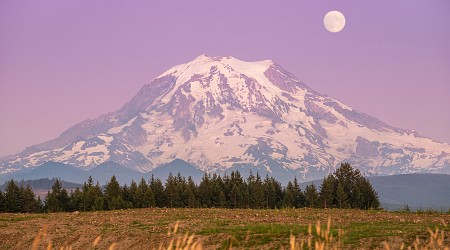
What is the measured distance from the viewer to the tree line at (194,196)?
9931 centimetres

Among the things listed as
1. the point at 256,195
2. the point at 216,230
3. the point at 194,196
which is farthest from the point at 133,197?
the point at 216,230

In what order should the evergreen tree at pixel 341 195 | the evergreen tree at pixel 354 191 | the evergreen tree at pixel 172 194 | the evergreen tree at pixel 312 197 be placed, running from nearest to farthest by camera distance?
the evergreen tree at pixel 341 195 → the evergreen tree at pixel 354 191 → the evergreen tree at pixel 312 197 → the evergreen tree at pixel 172 194

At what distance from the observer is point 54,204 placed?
339 ft

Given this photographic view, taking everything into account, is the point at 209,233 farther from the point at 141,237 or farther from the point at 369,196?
the point at 369,196

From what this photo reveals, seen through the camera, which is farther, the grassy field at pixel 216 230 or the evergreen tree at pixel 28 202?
the evergreen tree at pixel 28 202

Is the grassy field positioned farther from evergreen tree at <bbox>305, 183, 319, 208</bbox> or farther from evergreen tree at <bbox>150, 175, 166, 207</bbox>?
evergreen tree at <bbox>150, 175, 166, 207</bbox>

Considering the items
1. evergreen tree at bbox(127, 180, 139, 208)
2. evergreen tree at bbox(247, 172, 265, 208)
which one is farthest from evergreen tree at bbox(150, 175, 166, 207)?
evergreen tree at bbox(247, 172, 265, 208)

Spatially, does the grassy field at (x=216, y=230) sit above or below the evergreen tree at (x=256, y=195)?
below

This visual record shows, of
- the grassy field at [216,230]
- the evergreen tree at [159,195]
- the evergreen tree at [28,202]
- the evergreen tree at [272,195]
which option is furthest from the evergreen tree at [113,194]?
the grassy field at [216,230]

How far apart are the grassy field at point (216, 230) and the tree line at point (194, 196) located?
2066 inches

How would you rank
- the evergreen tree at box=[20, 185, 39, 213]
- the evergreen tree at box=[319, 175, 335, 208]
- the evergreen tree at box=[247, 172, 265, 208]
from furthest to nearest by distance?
the evergreen tree at box=[247, 172, 265, 208] → the evergreen tree at box=[20, 185, 39, 213] → the evergreen tree at box=[319, 175, 335, 208]

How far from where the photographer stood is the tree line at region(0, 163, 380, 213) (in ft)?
326

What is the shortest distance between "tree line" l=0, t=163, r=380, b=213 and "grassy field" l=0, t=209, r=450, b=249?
5247cm

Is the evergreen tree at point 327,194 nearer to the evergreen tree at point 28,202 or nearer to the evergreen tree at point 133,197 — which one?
the evergreen tree at point 133,197
